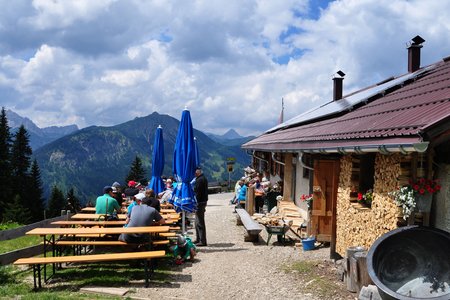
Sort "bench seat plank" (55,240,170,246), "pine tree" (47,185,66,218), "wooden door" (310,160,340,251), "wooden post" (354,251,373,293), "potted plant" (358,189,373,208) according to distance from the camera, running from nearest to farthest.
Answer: "wooden post" (354,251,373,293), "potted plant" (358,189,373,208), "bench seat plank" (55,240,170,246), "wooden door" (310,160,340,251), "pine tree" (47,185,66,218)

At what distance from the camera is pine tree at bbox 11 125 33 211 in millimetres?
46500

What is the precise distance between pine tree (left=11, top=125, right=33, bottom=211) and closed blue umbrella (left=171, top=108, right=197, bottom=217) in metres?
41.0

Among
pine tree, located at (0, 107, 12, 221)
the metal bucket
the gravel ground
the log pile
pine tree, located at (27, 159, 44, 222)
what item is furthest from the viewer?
pine tree, located at (27, 159, 44, 222)

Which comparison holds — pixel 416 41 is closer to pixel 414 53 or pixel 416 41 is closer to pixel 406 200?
pixel 414 53

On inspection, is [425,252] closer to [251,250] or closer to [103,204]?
[251,250]

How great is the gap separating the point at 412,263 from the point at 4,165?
4375 centimetres

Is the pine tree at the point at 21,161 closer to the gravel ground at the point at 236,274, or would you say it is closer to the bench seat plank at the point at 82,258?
the gravel ground at the point at 236,274

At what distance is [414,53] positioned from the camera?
13180 mm

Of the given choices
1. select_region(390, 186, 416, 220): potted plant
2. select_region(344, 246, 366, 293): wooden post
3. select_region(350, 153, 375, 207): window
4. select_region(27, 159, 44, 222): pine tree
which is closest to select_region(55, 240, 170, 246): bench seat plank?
select_region(344, 246, 366, 293): wooden post

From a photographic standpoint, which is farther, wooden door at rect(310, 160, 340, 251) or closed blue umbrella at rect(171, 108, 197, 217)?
closed blue umbrella at rect(171, 108, 197, 217)

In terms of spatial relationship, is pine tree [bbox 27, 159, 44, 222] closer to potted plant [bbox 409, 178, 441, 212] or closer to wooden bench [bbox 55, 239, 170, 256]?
wooden bench [bbox 55, 239, 170, 256]

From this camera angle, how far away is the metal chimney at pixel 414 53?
1302 cm

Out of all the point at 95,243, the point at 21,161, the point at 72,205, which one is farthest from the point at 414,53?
the point at 21,161

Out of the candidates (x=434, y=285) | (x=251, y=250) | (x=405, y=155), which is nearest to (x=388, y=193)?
(x=405, y=155)
